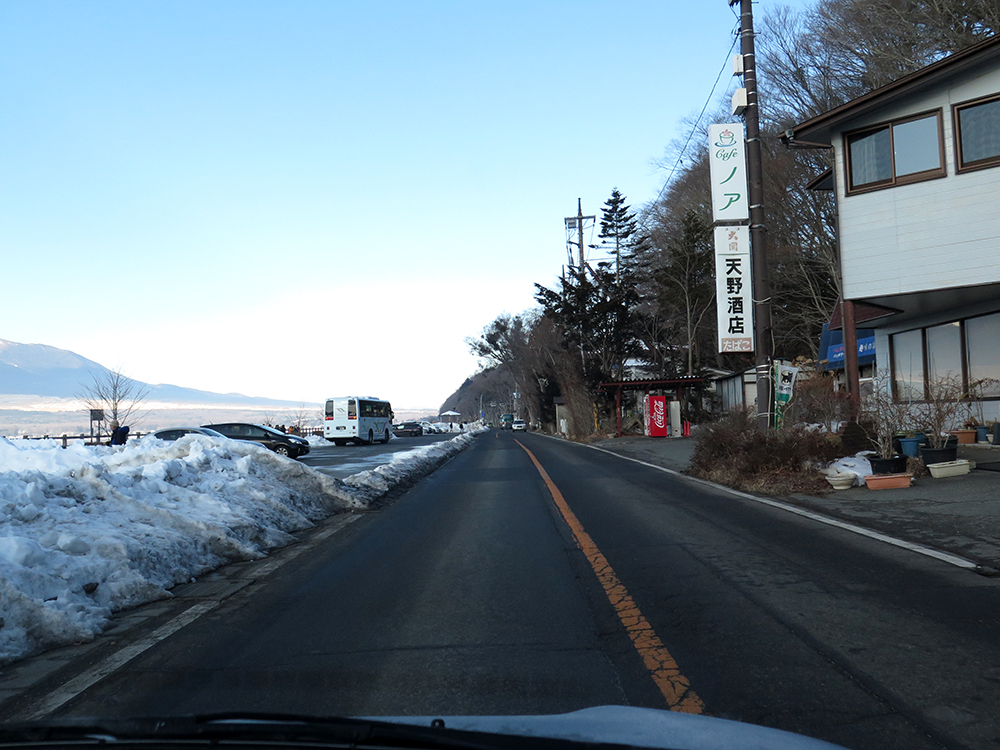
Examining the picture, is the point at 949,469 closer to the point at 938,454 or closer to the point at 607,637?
the point at 938,454

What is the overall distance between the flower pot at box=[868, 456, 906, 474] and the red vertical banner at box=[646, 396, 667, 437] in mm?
23396

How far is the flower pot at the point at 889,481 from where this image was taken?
11.0 metres

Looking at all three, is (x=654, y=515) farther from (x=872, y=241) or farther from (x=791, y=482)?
(x=872, y=241)

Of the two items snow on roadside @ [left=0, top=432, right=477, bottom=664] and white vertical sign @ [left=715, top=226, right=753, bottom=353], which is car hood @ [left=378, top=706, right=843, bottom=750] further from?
white vertical sign @ [left=715, top=226, right=753, bottom=353]

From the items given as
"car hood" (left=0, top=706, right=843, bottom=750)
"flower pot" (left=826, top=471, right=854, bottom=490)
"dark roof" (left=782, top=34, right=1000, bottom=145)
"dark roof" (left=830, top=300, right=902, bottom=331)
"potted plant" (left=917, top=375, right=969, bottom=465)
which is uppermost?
"dark roof" (left=782, top=34, right=1000, bottom=145)

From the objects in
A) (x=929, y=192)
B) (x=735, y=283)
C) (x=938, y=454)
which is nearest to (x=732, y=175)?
(x=735, y=283)

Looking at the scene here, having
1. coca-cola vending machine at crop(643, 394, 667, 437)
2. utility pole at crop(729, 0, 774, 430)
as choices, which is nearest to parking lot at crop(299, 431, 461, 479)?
utility pole at crop(729, 0, 774, 430)

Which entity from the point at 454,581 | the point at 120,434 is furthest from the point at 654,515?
the point at 120,434

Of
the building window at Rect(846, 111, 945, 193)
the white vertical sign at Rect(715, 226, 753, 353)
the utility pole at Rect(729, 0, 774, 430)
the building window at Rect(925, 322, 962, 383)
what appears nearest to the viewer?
the building window at Rect(846, 111, 945, 193)

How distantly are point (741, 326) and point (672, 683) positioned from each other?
44.9 ft

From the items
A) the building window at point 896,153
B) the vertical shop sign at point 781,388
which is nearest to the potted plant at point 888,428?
the vertical shop sign at point 781,388

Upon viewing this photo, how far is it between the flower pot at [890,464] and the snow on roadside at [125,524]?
27.4 feet

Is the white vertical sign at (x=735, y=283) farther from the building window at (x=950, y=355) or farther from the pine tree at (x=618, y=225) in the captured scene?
the pine tree at (x=618, y=225)

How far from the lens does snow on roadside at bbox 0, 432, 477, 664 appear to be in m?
5.25
